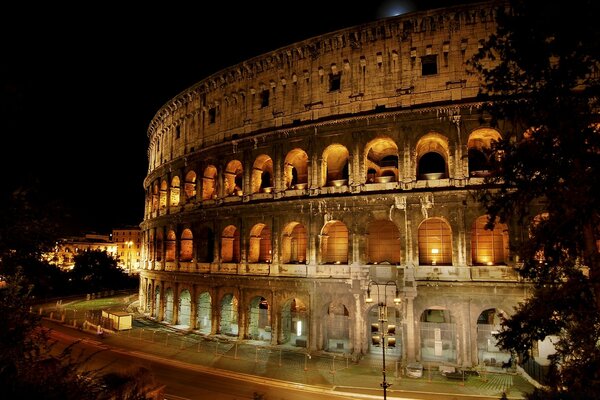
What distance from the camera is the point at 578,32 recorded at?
30.1 feet

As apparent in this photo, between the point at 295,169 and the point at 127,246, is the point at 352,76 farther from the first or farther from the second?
the point at 127,246

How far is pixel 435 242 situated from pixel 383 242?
2894 millimetres

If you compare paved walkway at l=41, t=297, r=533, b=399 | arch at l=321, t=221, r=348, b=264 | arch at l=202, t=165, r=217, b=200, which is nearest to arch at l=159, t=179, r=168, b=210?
arch at l=202, t=165, r=217, b=200

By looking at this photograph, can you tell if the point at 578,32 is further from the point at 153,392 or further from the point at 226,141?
the point at 226,141

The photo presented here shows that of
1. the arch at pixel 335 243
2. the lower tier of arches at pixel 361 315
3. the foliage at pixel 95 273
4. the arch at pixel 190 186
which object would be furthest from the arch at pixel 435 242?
the foliage at pixel 95 273

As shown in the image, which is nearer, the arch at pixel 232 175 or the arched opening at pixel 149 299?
the arch at pixel 232 175

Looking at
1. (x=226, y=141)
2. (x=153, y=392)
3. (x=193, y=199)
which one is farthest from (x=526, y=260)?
(x=193, y=199)

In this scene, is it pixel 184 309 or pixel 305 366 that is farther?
pixel 184 309

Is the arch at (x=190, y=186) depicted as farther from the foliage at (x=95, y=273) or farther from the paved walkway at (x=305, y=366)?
the foliage at (x=95, y=273)

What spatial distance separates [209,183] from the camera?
31.3 m

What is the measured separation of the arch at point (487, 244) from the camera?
2175 centimetres

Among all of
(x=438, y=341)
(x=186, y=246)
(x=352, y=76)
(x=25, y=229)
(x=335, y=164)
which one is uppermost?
(x=352, y=76)

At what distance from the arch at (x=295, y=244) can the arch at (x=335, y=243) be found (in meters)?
1.76

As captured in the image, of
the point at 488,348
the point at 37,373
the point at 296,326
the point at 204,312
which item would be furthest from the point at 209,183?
the point at 37,373
